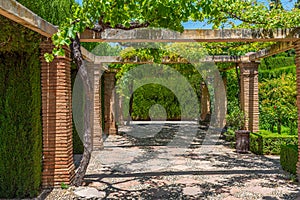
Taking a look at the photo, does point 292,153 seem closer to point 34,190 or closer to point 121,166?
point 121,166

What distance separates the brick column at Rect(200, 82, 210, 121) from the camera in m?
18.0

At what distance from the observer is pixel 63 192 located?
5.34 m

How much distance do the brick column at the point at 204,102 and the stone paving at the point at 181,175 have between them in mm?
7839

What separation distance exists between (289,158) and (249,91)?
4.06 m

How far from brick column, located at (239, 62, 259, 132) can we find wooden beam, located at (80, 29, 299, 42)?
459cm

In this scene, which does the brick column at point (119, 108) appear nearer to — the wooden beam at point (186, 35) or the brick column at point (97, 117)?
the brick column at point (97, 117)

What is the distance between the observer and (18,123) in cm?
504

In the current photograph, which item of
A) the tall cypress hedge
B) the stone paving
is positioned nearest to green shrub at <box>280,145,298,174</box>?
the stone paving

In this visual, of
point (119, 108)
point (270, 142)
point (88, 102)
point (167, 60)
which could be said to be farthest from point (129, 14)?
point (119, 108)

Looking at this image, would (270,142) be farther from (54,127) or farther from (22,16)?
(22,16)

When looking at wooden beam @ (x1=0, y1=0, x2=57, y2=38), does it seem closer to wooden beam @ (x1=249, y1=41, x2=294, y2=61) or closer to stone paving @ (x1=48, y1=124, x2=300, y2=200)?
stone paving @ (x1=48, y1=124, x2=300, y2=200)

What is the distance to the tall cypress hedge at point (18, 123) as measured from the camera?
4.99m

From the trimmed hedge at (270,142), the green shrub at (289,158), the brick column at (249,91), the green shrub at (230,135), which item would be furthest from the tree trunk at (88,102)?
the green shrub at (230,135)

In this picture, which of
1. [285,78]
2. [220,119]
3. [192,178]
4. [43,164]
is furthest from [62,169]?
[220,119]
